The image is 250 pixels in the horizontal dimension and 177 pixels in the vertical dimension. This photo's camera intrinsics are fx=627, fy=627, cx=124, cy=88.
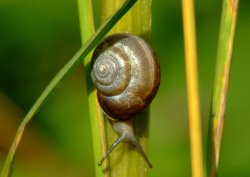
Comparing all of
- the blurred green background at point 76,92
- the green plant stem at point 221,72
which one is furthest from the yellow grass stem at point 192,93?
the blurred green background at point 76,92

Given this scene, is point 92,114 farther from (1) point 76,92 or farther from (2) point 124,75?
(1) point 76,92

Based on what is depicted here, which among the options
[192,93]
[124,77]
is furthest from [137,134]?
[124,77]

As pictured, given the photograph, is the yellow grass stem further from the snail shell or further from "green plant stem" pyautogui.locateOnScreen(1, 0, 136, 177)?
the snail shell

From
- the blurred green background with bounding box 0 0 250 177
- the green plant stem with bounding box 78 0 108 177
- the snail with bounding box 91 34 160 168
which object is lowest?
the blurred green background with bounding box 0 0 250 177

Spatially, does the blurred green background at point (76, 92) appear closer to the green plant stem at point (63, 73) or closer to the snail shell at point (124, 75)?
the snail shell at point (124, 75)

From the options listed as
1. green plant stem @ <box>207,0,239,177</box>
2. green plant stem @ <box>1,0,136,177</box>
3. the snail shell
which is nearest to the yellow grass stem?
green plant stem @ <box>207,0,239,177</box>

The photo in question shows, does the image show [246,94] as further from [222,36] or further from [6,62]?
[222,36]
